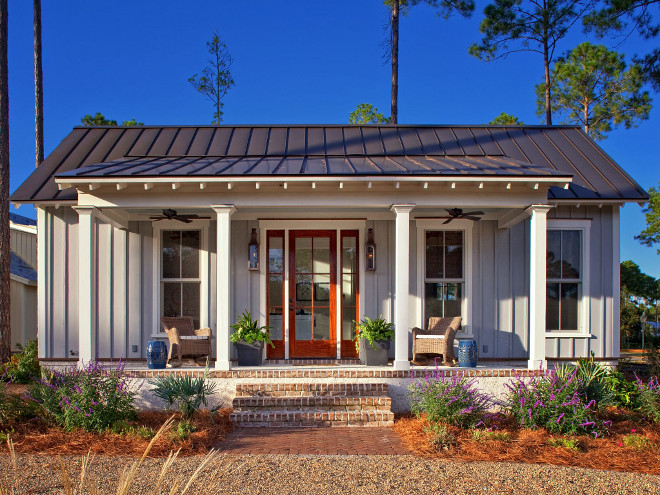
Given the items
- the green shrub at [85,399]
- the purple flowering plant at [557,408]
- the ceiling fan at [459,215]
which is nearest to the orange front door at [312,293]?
the ceiling fan at [459,215]

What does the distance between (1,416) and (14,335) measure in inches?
301

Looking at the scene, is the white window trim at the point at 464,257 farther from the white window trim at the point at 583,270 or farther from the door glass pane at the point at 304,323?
the door glass pane at the point at 304,323

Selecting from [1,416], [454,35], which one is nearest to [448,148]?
[1,416]

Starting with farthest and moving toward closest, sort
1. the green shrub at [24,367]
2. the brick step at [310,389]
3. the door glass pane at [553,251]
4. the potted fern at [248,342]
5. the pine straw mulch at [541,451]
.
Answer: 1. the green shrub at [24,367]
2. the door glass pane at [553,251]
3. the potted fern at [248,342]
4. the brick step at [310,389]
5. the pine straw mulch at [541,451]

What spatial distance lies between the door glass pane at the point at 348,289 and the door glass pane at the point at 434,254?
47.3 inches

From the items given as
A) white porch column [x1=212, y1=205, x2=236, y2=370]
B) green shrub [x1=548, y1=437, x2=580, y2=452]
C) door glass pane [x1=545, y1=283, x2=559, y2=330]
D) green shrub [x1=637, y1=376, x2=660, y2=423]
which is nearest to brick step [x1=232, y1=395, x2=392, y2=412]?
white porch column [x1=212, y1=205, x2=236, y2=370]

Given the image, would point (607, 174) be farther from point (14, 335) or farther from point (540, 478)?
point (14, 335)

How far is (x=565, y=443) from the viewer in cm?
580

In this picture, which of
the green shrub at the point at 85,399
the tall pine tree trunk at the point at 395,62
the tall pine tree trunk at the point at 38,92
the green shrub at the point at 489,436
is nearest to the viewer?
the green shrub at the point at 489,436

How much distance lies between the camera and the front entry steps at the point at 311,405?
689 cm

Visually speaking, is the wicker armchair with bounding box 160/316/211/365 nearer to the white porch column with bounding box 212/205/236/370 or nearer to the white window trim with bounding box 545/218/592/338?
the white porch column with bounding box 212/205/236/370

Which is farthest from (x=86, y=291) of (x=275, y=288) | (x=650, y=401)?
(x=650, y=401)

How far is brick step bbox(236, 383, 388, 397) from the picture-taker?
289 inches

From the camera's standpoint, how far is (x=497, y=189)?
7773 mm
